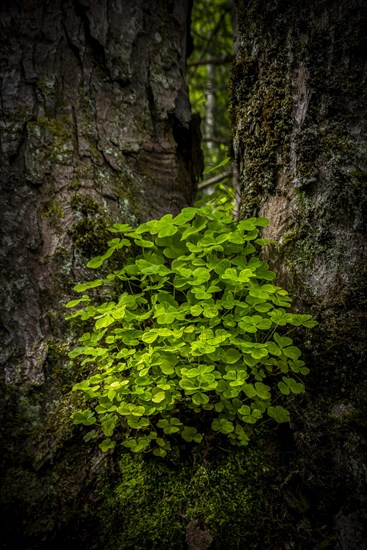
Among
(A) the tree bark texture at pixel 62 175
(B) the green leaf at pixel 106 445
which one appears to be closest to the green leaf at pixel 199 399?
(B) the green leaf at pixel 106 445

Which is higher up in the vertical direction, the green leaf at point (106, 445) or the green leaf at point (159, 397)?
the green leaf at point (159, 397)

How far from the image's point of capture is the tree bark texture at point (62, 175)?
1838 mm

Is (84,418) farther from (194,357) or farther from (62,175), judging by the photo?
(62,175)

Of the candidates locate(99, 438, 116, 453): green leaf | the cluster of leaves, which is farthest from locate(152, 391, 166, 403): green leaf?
locate(99, 438, 116, 453): green leaf

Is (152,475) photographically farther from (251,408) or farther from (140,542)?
(251,408)

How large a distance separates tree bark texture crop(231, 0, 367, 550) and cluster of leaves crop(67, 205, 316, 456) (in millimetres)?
190

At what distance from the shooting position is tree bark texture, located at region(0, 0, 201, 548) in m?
1.84

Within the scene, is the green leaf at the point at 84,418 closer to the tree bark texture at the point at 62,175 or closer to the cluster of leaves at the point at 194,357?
the cluster of leaves at the point at 194,357

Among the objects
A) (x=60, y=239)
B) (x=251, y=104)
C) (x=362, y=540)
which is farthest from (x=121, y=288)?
(x=362, y=540)

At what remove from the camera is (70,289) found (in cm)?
226

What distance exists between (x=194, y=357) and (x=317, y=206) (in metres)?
1.11

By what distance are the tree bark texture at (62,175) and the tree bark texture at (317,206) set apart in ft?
2.36

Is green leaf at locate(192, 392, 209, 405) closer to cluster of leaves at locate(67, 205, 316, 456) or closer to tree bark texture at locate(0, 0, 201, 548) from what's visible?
cluster of leaves at locate(67, 205, 316, 456)

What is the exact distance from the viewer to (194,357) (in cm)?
181
